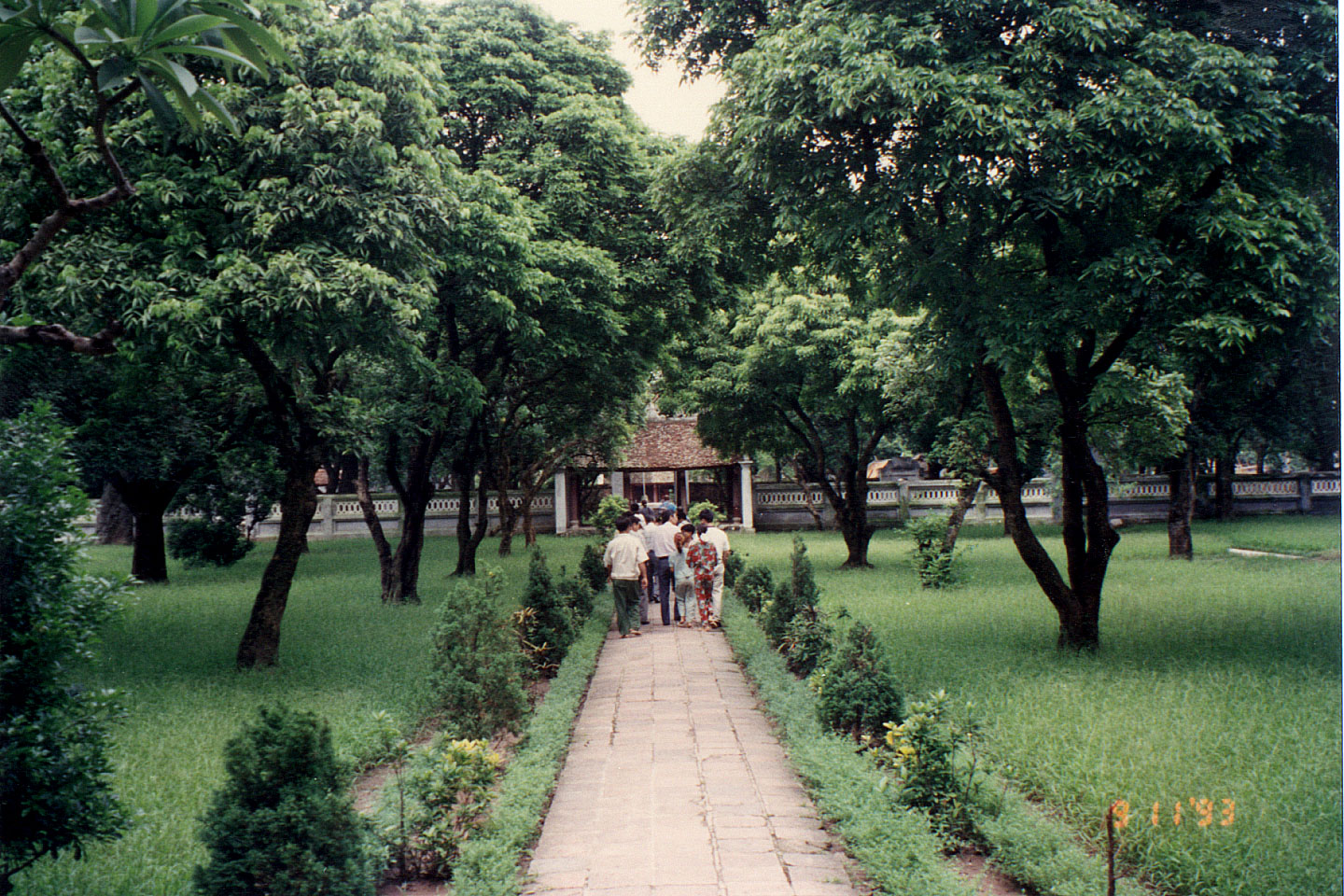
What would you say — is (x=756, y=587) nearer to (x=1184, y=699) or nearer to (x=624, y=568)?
(x=624, y=568)

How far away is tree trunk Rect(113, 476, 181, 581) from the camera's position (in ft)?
51.0

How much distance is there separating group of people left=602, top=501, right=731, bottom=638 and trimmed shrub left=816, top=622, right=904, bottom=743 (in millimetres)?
4818

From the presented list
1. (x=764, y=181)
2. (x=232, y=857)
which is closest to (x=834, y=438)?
(x=764, y=181)

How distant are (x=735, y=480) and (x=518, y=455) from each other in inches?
364

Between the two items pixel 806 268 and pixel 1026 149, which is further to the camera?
pixel 806 268

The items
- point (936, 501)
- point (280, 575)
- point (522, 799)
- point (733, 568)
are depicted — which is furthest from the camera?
point (936, 501)

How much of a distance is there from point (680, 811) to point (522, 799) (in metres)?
0.85

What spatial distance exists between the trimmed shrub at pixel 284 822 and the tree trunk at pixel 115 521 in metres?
19.5

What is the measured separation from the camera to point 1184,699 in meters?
6.70

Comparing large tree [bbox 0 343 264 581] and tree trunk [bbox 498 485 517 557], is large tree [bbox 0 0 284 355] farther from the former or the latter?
tree trunk [bbox 498 485 517 557]

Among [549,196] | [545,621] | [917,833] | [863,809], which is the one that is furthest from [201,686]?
[549,196]

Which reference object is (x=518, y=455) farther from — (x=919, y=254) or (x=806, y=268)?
(x=919, y=254)

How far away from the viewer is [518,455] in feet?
82.6
